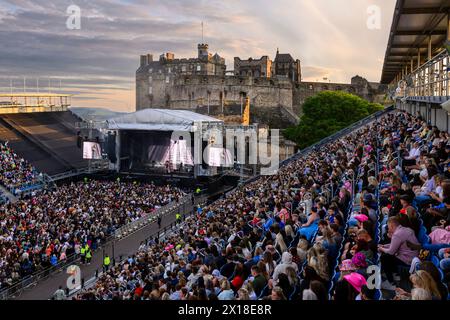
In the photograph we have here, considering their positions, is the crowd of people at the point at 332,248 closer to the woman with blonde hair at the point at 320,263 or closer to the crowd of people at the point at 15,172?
the woman with blonde hair at the point at 320,263

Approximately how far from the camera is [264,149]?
42.0 m

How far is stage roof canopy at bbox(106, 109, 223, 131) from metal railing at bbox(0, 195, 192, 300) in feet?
22.1

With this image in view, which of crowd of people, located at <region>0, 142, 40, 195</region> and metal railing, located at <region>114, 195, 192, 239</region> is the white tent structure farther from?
crowd of people, located at <region>0, 142, 40, 195</region>

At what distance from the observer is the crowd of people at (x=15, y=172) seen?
27500 millimetres

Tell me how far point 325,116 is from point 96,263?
32.9 meters

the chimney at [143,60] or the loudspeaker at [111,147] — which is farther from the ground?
the chimney at [143,60]

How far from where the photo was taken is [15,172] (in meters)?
29.4

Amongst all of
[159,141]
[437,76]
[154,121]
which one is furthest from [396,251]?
[159,141]

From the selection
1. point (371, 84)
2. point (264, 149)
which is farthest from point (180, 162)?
point (371, 84)

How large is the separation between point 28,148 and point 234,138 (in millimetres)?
16018

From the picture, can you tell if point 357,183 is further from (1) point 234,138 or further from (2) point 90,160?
(2) point 90,160

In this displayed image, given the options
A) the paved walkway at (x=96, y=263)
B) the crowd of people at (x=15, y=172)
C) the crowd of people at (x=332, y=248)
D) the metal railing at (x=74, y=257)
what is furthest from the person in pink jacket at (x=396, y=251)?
the crowd of people at (x=15, y=172)

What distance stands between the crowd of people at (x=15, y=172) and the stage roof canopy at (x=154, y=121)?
267 inches

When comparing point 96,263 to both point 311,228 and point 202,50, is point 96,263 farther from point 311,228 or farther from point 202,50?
point 202,50
